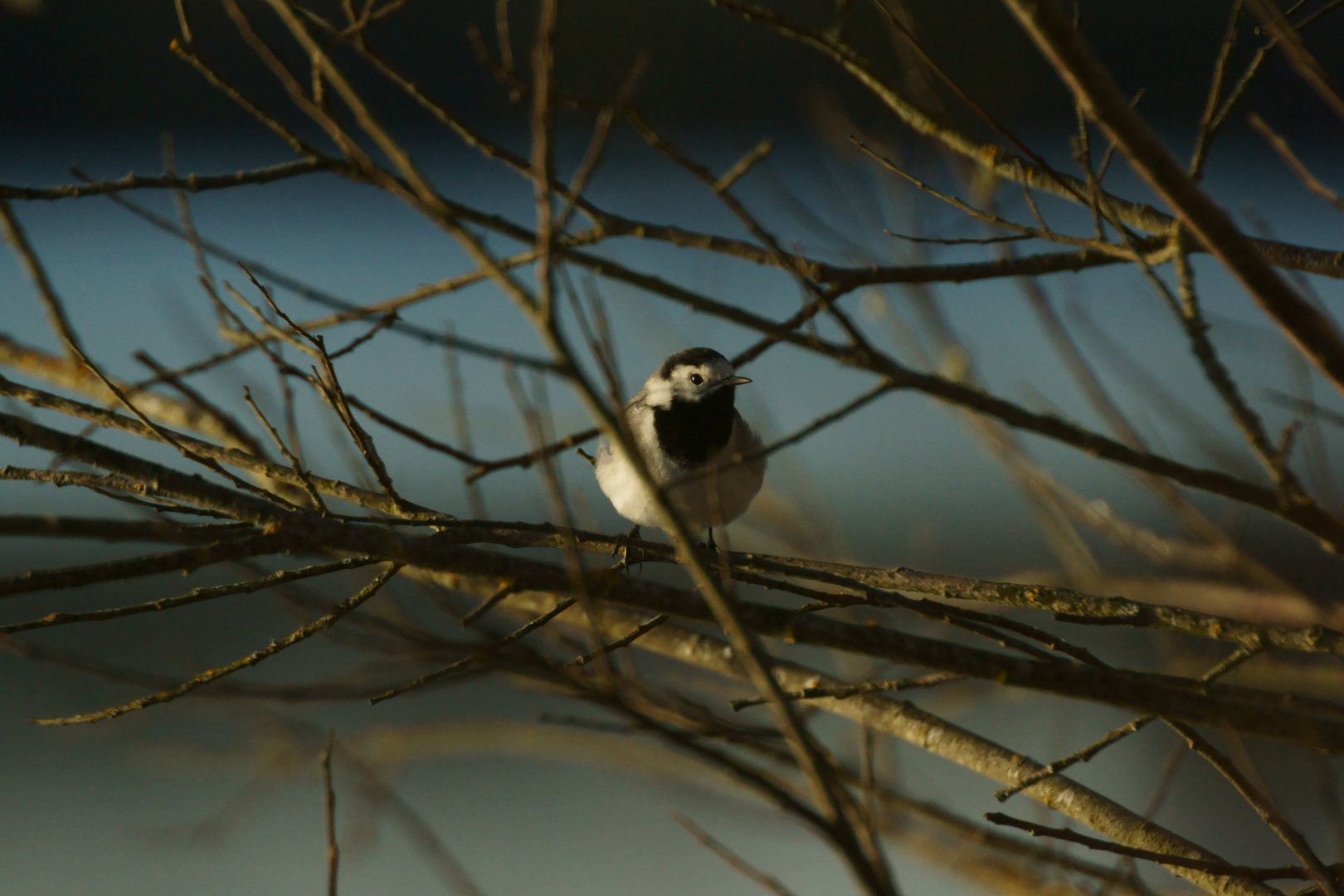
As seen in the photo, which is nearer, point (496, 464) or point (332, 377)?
point (332, 377)

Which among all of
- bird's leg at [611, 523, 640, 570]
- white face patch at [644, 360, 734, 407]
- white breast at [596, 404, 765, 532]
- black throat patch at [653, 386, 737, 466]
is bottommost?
bird's leg at [611, 523, 640, 570]

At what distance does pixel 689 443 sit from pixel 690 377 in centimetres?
38

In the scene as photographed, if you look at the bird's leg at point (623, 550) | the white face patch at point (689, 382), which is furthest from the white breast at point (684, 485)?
the bird's leg at point (623, 550)

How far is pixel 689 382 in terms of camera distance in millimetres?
4801

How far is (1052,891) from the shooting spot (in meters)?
3.14

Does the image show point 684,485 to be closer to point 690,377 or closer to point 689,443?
point 689,443

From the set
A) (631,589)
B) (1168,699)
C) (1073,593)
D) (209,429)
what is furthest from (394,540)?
(209,429)

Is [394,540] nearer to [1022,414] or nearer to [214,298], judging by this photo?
[1022,414]

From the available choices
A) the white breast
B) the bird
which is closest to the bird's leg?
the white breast

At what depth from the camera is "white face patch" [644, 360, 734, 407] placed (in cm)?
468

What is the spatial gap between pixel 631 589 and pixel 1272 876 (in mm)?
1368

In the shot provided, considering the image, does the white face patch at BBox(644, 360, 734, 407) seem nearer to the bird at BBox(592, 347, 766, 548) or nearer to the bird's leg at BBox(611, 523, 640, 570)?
the bird at BBox(592, 347, 766, 548)

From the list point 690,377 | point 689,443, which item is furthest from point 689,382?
point 689,443

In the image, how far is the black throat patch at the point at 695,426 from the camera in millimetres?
4547
